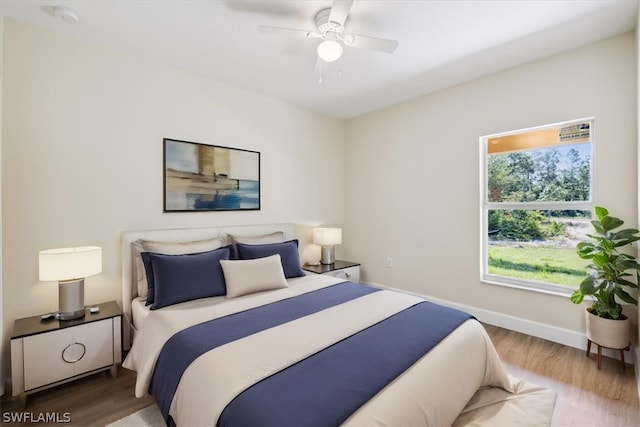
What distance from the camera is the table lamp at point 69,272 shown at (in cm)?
199

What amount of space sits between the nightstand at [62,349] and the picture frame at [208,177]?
1115 mm

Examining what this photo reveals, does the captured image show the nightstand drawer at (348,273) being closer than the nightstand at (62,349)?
No

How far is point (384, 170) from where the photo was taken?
4062 mm

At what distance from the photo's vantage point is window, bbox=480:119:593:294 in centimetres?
269

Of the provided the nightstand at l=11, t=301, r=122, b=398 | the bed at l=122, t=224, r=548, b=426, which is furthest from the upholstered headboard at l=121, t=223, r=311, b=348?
the nightstand at l=11, t=301, r=122, b=398

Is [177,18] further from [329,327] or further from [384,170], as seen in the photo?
[384,170]

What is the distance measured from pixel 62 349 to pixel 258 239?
5.75ft

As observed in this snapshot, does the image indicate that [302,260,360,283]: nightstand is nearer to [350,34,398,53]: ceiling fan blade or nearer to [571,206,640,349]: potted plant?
[571,206,640,349]: potted plant

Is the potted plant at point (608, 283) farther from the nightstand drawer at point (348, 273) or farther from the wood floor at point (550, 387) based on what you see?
the nightstand drawer at point (348, 273)

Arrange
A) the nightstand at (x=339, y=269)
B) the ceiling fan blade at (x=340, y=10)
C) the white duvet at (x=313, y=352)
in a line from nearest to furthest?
the white duvet at (x=313, y=352) < the ceiling fan blade at (x=340, y=10) < the nightstand at (x=339, y=269)

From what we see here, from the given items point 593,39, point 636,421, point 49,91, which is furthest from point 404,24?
point 636,421

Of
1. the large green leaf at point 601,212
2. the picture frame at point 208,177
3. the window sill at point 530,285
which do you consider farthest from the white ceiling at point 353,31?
the window sill at point 530,285

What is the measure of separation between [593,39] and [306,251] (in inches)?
140

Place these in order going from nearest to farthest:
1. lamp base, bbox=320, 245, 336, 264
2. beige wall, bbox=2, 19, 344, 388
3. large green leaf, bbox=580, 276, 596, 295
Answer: beige wall, bbox=2, 19, 344, 388, large green leaf, bbox=580, 276, 596, 295, lamp base, bbox=320, 245, 336, 264
